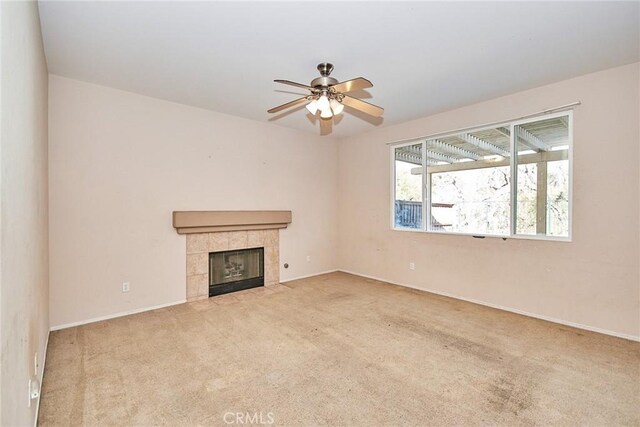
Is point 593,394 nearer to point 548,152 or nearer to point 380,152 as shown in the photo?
point 548,152

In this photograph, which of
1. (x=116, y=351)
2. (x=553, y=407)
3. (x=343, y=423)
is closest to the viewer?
(x=343, y=423)

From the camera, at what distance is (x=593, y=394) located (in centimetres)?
206

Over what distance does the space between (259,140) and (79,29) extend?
260cm

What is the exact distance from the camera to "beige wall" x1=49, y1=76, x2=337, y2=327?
318 centimetres

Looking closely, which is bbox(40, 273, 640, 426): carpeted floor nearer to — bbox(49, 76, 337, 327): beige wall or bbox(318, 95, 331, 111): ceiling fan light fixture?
bbox(49, 76, 337, 327): beige wall

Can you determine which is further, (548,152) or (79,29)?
(548,152)

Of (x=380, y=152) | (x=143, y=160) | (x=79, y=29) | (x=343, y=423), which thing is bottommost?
(x=343, y=423)

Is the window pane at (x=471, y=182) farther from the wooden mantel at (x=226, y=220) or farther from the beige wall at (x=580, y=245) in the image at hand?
the wooden mantel at (x=226, y=220)

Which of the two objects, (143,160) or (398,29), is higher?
(398,29)

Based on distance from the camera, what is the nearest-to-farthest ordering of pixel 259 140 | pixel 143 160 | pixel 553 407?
1. pixel 553 407
2. pixel 143 160
3. pixel 259 140

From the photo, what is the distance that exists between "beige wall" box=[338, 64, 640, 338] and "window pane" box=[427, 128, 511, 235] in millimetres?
191

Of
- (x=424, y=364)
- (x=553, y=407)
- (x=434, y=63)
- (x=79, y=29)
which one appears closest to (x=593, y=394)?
(x=553, y=407)

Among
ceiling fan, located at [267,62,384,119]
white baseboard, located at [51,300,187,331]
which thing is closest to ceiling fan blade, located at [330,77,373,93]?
ceiling fan, located at [267,62,384,119]

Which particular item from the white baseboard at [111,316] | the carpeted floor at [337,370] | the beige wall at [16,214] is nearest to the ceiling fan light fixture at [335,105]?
the beige wall at [16,214]
